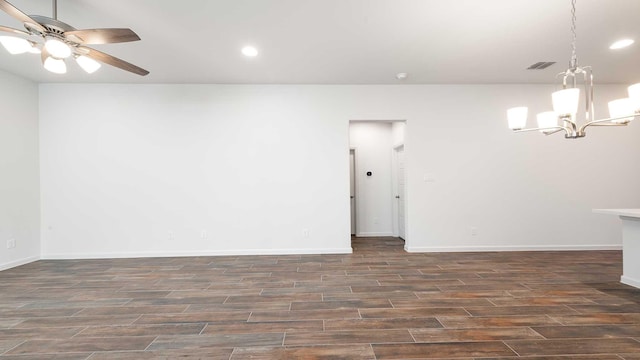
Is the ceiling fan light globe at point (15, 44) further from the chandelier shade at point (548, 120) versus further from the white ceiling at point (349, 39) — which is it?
the chandelier shade at point (548, 120)

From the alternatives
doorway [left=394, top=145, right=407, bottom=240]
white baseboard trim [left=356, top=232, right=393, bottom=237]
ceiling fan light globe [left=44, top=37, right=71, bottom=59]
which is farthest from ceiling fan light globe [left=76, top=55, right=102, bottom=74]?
white baseboard trim [left=356, top=232, right=393, bottom=237]

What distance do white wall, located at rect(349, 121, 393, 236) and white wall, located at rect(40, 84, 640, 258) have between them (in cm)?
160

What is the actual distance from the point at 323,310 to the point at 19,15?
314 cm

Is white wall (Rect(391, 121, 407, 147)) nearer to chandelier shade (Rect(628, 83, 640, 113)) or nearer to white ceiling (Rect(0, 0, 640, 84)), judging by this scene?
white ceiling (Rect(0, 0, 640, 84))

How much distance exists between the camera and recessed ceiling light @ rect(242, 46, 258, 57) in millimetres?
3512

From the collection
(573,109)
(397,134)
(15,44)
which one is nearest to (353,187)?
(397,134)

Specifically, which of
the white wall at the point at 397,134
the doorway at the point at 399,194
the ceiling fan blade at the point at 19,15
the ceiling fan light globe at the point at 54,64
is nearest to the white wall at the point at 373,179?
the white wall at the point at 397,134

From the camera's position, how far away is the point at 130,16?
282cm

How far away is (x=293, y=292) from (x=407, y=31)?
2970mm

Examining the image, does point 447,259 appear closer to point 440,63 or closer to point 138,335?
point 440,63

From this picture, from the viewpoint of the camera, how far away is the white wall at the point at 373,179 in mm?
6441

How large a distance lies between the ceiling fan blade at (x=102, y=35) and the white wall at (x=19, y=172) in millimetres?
2987

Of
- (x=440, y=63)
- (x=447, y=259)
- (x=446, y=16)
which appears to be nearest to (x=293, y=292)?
(x=447, y=259)

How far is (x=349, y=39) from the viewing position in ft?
10.8
